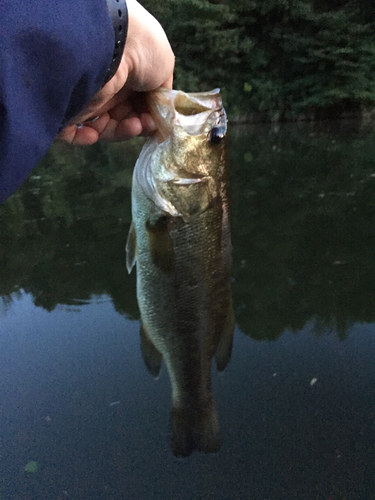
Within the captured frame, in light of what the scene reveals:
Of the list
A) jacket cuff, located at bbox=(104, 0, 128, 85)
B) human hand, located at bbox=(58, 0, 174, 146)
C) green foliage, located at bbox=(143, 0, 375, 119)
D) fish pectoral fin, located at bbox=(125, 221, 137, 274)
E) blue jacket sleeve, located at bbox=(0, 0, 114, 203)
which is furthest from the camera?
green foliage, located at bbox=(143, 0, 375, 119)

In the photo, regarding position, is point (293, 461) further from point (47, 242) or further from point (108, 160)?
point (108, 160)

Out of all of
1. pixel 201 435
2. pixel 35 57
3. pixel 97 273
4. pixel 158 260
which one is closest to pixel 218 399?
pixel 201 435

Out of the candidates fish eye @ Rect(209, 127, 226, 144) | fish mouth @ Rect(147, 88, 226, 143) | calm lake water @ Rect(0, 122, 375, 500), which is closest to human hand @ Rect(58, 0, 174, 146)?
fish mouth @ Rect(147, 88, 226, 143)

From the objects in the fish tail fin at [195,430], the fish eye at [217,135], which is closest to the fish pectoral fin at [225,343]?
the fish tail fin at [195,430]

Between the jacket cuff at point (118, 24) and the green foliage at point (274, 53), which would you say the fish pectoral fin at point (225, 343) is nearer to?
the jacket cuff at point (118, 24)

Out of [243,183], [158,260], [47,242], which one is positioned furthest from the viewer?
[243,183]

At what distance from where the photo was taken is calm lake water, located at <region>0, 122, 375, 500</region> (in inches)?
82.4

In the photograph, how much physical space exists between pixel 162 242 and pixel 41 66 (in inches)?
28.4

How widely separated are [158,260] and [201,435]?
70 centimetres

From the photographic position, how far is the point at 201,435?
1.52m

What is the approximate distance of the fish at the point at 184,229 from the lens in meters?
1.29

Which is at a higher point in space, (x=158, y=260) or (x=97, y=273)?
(x=158, y=260)

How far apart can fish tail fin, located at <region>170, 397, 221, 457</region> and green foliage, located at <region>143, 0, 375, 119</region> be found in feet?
49.7

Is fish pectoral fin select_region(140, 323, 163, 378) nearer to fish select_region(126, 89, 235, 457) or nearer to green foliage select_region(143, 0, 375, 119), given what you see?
fish select_region(126, 89, 235, 457)
